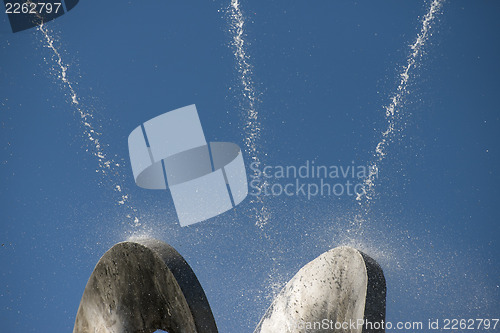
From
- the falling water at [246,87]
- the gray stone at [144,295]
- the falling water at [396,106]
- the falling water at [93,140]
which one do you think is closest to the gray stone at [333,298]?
the gray stone at [144,295]

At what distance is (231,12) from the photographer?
4.41 metres

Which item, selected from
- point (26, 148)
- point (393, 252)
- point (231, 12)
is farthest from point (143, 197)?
point (393, 252)

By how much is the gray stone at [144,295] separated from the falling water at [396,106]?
1999 millimetres

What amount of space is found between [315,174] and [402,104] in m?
0.74

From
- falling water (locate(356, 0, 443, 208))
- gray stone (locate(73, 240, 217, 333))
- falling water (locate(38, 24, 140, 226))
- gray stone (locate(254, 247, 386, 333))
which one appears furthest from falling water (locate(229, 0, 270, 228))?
gray stone (locate(73, 240, 217, 333))

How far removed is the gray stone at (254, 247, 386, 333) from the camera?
6.99 ft

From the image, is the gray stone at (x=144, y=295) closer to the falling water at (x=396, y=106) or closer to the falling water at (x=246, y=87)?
the falling water at (x=246, y=87)

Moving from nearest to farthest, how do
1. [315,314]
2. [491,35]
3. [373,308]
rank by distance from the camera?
[373,308] → [315,314] → [491,35]

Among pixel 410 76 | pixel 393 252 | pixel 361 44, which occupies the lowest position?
pixel 393 252

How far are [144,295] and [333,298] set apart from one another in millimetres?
767

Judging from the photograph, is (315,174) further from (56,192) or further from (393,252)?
(56,192)

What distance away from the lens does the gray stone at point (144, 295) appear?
239 cm

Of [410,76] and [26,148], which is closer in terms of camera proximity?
[410,76]

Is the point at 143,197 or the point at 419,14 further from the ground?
the point at 419,14
